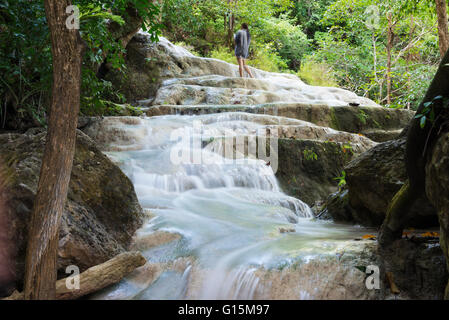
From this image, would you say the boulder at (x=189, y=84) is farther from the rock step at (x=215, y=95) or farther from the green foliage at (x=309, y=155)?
the green foliage at (x=309, y=155)

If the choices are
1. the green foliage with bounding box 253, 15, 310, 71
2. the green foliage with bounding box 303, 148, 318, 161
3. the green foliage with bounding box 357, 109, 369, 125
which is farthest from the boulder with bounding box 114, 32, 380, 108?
the green foliage with bounding box 253, 15, 310, 71

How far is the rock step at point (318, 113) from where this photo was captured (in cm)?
845

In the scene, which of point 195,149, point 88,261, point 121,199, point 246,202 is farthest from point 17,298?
point 195,149

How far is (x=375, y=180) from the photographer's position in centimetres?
381

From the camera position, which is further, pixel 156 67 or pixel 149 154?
pixel 156 67

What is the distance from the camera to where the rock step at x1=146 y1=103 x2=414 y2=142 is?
333 inches

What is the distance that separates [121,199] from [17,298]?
1515 millimetres

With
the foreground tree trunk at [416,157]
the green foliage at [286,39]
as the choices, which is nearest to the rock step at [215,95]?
the foreground tree trunk at [416,157]

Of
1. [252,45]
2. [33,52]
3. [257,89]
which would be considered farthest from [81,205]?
[252,45]

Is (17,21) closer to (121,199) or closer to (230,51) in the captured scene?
(121,199)

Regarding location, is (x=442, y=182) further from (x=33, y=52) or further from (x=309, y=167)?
(x=33, y=52)

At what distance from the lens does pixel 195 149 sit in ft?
19.8

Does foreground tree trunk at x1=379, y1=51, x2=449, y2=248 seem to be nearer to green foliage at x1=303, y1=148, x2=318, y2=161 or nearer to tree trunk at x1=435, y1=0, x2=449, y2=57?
green foliage at x1=303, y1=148, x2=318, y2=161

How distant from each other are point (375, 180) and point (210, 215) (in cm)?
197
